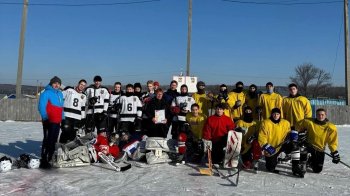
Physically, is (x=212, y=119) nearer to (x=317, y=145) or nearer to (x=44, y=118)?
(x=317, y=145)

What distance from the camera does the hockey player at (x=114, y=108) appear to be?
25.9ft

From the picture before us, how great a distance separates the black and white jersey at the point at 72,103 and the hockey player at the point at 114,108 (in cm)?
76

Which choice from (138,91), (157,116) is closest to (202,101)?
(157,116)

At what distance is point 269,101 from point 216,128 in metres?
1.34

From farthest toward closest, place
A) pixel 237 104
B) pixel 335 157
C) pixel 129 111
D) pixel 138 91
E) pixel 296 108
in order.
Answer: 1. pixel 138 91
2. pixel 129 111
3. pixel 237 104
4. pixel 296 108
5. pixel 335 157

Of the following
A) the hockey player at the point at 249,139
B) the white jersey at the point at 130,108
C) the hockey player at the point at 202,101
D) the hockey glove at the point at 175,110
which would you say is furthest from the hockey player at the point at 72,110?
the hockey player at the point at 249,139

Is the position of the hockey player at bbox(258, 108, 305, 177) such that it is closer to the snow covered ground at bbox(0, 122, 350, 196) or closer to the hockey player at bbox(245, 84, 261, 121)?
the snow covered ground at bbox(0, 122, 350, 196)

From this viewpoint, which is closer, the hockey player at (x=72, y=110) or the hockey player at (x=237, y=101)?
the hockey player at (x=72, y=110)

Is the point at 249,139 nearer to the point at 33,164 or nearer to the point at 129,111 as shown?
the point at 129,111

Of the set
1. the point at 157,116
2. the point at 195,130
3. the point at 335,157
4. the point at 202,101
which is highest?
the point at 202,101

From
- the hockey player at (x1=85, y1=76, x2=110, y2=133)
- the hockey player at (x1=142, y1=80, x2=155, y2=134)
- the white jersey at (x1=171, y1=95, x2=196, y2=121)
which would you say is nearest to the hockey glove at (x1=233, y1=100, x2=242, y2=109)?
the white jersey at (x1=171, y1=95, x2=196, y2=121)

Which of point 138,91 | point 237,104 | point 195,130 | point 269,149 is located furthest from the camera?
point 138,91

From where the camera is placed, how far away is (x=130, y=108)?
768 centimetres

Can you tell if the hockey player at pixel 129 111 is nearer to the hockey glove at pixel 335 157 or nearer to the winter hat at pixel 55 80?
the winter hat at pixel 55 80
